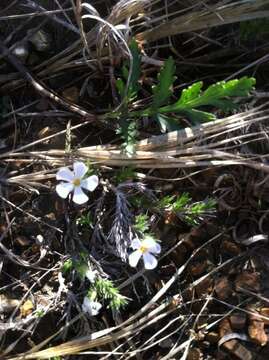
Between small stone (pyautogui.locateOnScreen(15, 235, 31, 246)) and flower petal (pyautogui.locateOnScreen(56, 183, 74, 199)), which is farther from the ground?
flower petal (pyautogui.locateOnScreen(56, 183, 74, 199))

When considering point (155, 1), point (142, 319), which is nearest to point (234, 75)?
point (155, 1)

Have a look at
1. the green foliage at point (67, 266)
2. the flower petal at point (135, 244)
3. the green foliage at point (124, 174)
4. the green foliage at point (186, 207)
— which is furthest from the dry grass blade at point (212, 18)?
the green foliage at point (67, 266)

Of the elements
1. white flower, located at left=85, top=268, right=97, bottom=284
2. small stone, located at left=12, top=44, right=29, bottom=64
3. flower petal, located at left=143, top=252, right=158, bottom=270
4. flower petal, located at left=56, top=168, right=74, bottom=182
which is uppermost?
small stone, located at left=12, top=44, right=29, bottom=64

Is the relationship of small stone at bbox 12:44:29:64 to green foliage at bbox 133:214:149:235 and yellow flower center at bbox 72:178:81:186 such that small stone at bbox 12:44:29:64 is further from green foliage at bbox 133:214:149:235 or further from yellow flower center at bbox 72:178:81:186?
green foliage at bbox 133:214:149:235

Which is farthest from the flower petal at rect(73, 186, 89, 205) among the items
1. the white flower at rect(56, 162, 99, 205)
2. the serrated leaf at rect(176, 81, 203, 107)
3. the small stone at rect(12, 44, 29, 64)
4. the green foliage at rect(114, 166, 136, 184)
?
the small stone at rect(12, 44, 29, 64)

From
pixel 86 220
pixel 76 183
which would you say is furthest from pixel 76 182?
pixel 86 220

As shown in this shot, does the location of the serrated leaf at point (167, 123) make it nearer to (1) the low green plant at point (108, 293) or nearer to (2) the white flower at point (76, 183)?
(2) the white flower at point (76, 183)

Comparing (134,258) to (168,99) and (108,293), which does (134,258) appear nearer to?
(108,293)
